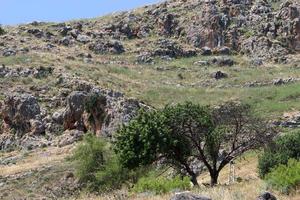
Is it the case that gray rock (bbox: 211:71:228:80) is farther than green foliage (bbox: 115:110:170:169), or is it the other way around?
gray rock (bbox: 211:71:228:80)

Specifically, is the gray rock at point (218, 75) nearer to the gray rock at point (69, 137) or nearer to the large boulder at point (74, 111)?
the large boulder at point (74, 111)

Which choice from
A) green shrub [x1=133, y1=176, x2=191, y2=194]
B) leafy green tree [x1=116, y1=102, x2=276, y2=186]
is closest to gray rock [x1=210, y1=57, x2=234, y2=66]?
leafy green tree [x1=116, y1=102, x2=276, y2=186]

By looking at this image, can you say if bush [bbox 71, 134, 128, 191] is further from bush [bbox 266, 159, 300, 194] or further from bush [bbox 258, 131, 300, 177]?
bush [bbox 266, 159, 300, 194]

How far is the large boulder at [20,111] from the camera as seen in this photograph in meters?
56.0

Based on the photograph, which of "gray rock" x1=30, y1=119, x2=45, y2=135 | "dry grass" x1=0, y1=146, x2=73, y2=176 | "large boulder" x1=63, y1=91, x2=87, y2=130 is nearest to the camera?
"dry grass" x1=0, y1=146, x2=73, y2=176

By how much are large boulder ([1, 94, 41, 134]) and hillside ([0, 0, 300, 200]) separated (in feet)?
0.34

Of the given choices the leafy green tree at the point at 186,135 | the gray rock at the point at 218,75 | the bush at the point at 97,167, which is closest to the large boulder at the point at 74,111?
the bush at the point at 97,167

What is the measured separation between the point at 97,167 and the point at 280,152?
14257 mm

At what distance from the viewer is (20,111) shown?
56.0 meters

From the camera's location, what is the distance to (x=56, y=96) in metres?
58.8

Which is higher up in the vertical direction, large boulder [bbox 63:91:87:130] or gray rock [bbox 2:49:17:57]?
gray rock [bbox 2:49:17:57]

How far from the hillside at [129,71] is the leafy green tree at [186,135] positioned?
7059 mm

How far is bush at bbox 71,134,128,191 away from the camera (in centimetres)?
3650

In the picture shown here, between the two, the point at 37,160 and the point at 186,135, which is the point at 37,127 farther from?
the point at 186,135
